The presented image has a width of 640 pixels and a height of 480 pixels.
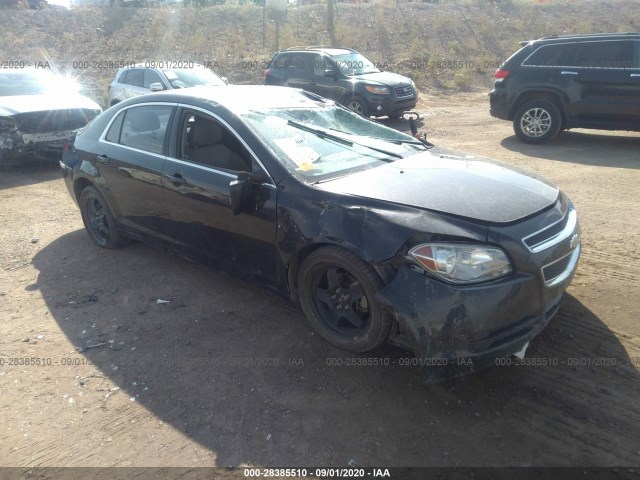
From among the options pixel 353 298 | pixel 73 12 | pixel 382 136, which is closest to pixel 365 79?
pixel 382 136

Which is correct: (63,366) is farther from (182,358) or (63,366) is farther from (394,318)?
(394,318)

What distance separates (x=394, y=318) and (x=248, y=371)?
1.06 meters

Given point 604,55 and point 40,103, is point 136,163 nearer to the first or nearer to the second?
point 40,103

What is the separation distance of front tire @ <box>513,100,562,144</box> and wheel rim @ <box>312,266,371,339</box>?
740cm

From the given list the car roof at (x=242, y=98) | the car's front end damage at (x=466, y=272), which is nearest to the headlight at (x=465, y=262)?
the car's front end damage at (x=466, y=272)

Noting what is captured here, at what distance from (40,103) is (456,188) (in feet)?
27.0

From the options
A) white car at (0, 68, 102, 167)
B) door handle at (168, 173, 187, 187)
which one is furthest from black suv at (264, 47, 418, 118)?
door handle at (168, 173, 187, 187)

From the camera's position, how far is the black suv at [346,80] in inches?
448

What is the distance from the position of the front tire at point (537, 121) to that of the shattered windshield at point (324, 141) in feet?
18.7

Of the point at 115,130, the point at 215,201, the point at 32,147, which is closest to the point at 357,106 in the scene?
the point at 32,147

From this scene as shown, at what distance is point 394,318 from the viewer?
288cm

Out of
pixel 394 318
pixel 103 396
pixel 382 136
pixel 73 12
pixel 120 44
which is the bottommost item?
pixel 103 396

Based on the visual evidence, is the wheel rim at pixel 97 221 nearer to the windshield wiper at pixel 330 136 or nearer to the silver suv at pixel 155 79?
the windshield wiper at pixel 330 136

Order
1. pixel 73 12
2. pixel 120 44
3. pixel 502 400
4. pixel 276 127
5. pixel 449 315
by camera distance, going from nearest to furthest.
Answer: pixel 449 315 → pixel 502 400 → pixel 276 127 → pixel 120 44 → pixel 73 12
